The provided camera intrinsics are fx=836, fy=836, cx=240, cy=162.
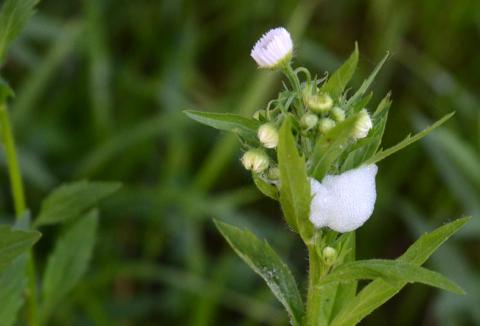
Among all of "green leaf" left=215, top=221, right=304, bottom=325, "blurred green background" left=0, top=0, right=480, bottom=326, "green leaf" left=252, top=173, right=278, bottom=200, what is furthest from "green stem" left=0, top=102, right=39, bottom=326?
"blurred green background" left=0, top=0, right=480, bottom=326

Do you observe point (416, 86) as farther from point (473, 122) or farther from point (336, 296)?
point (336, 296)

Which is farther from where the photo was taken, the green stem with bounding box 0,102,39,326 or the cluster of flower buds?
the green stem with bounding box 0,102,39,326

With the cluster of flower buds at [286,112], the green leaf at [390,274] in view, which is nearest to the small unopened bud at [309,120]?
the cluster of flower buds at [286,112]

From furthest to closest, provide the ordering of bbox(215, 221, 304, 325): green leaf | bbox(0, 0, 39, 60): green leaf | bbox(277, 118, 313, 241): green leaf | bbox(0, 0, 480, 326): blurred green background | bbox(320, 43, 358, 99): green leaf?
1. bbox(0, 0, 480, 326): blurred green background
2. bbox(0, 0, 39, 60): green leaf
3. bbox(215, 221, 304, 325): green leaf
4. bbox(320, 43, 358, 99): green leaf
5. bbox(277, 118, 313, 241): green leaf

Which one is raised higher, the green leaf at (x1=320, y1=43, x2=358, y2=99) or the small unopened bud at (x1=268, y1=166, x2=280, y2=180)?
the green leaf at (x1=320, y1=43, x2=358, y2=99)

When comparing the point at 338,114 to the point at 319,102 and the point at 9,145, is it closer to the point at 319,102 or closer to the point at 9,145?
the point at 319,102

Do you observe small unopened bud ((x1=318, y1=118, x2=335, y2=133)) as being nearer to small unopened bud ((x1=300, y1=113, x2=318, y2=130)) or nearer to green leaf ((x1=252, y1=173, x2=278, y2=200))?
small unopened bud ((x1=300, y1=113, x2=318, y2=130))

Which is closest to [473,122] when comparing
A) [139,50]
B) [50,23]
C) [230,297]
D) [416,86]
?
[416,86]
